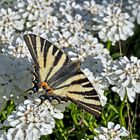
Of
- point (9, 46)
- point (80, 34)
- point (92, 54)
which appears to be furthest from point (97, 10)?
point (9, 46)

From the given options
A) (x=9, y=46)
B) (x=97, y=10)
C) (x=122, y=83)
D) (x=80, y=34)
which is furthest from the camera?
(x=97, y=10)

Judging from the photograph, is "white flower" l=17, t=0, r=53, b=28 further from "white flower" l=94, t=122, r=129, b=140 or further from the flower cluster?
"white flower" l=94, t=122, r=129, b=140

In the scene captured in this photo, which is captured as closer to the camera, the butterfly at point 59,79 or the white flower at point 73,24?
the butterfly at point 59,79

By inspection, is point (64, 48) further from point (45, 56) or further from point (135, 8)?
point (135, 8)

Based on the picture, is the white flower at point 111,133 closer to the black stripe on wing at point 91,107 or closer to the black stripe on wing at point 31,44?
the black stripe on wing at point 91,107

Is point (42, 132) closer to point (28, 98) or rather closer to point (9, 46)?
point (28, 98)

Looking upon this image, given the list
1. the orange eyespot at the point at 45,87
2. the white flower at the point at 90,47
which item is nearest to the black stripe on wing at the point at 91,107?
the orange eyespot at the point at 45,87
